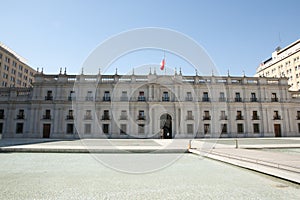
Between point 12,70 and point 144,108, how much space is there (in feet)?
113

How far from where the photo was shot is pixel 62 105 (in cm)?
3100

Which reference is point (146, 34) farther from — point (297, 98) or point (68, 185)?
point (297, 98)

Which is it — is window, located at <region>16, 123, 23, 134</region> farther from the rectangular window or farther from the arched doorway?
the arched doorway

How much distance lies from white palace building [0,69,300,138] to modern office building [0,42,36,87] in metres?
13.3

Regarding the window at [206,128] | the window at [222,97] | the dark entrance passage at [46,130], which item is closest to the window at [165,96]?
the window at [206,128]

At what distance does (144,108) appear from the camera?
31.3m

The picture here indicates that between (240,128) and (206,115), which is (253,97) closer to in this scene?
(240,128)

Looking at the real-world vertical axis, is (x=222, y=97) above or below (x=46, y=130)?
above

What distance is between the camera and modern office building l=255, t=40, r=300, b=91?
4412 centimetres

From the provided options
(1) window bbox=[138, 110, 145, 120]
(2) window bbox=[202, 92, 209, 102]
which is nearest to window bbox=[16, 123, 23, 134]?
(1) window bbox=[138, 110, 145, 120]

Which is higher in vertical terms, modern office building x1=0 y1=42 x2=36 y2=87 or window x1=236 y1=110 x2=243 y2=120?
modern office building x1=0 y1=42 x2=36 y2=87

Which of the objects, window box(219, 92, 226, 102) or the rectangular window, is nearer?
the rectangular window

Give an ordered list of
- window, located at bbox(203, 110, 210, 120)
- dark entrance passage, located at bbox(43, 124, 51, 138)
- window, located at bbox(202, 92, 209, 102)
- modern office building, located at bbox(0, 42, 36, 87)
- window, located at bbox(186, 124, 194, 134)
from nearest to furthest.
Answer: dark entrance passage, located at bbox(43, 124, 51, 138) < window, located at bbox(186, 124, 194, 134) < window, located at bbox(203, 110, 210, 120) < window, located at bbox(202, 92, 209, 102) < modern office building, located at bbox(0, 42, 36, 87)

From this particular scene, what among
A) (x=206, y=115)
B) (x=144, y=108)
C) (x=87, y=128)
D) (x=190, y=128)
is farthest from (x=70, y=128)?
(x=206, y=115)
